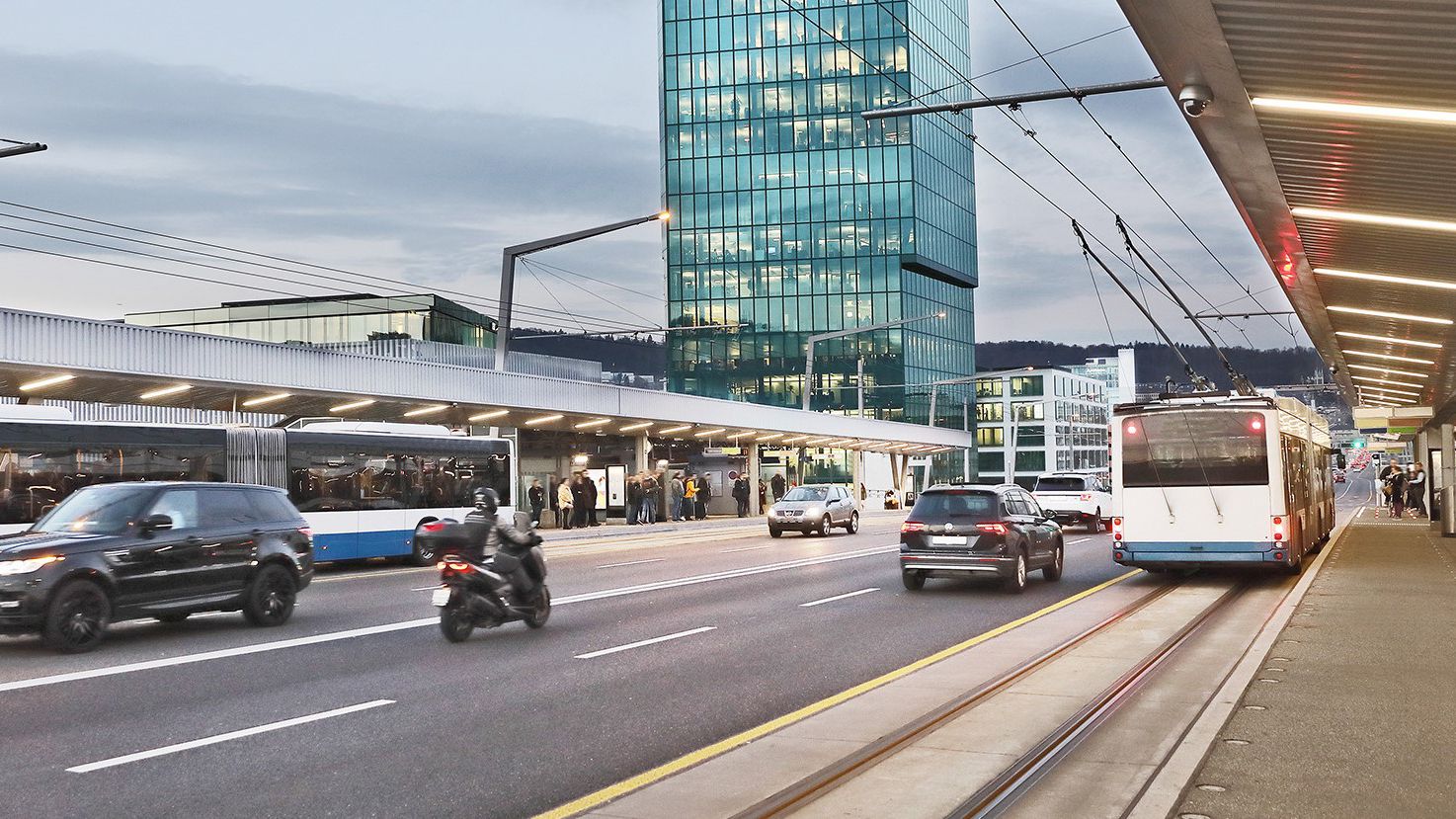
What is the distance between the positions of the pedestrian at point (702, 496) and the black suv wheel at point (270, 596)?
36.3 m

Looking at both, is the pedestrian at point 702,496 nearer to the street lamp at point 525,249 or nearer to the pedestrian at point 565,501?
the pedestrian at point 565,501

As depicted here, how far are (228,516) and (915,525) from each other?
9354 millimetres

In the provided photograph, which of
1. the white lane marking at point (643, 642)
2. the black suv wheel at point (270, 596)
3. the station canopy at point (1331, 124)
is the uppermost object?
the station canopy at point (1331, 124)

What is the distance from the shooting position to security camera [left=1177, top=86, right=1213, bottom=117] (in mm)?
8680

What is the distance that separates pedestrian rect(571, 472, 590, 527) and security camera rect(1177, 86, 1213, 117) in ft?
115

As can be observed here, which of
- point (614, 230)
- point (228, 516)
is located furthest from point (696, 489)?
point (228, 516)

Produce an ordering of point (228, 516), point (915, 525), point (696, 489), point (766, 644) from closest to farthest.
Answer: point (766, 644) → point (228, 516) → point (915, 525) → point (696, 489)

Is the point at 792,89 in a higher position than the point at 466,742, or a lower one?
higher

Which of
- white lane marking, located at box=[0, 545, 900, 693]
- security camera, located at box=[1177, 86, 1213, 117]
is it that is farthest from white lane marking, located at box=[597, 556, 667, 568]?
security camera, located at box=[1177, 86, 1213, 117]

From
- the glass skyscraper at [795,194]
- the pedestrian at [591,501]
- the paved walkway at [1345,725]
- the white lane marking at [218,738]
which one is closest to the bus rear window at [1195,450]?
the paved walkway at [1345,725]

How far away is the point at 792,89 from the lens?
92750 mm

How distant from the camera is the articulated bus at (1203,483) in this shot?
62.6 feet

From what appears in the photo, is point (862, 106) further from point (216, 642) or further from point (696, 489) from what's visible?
point (216, 642)

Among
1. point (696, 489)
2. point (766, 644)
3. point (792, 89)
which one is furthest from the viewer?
point (792, 89)
